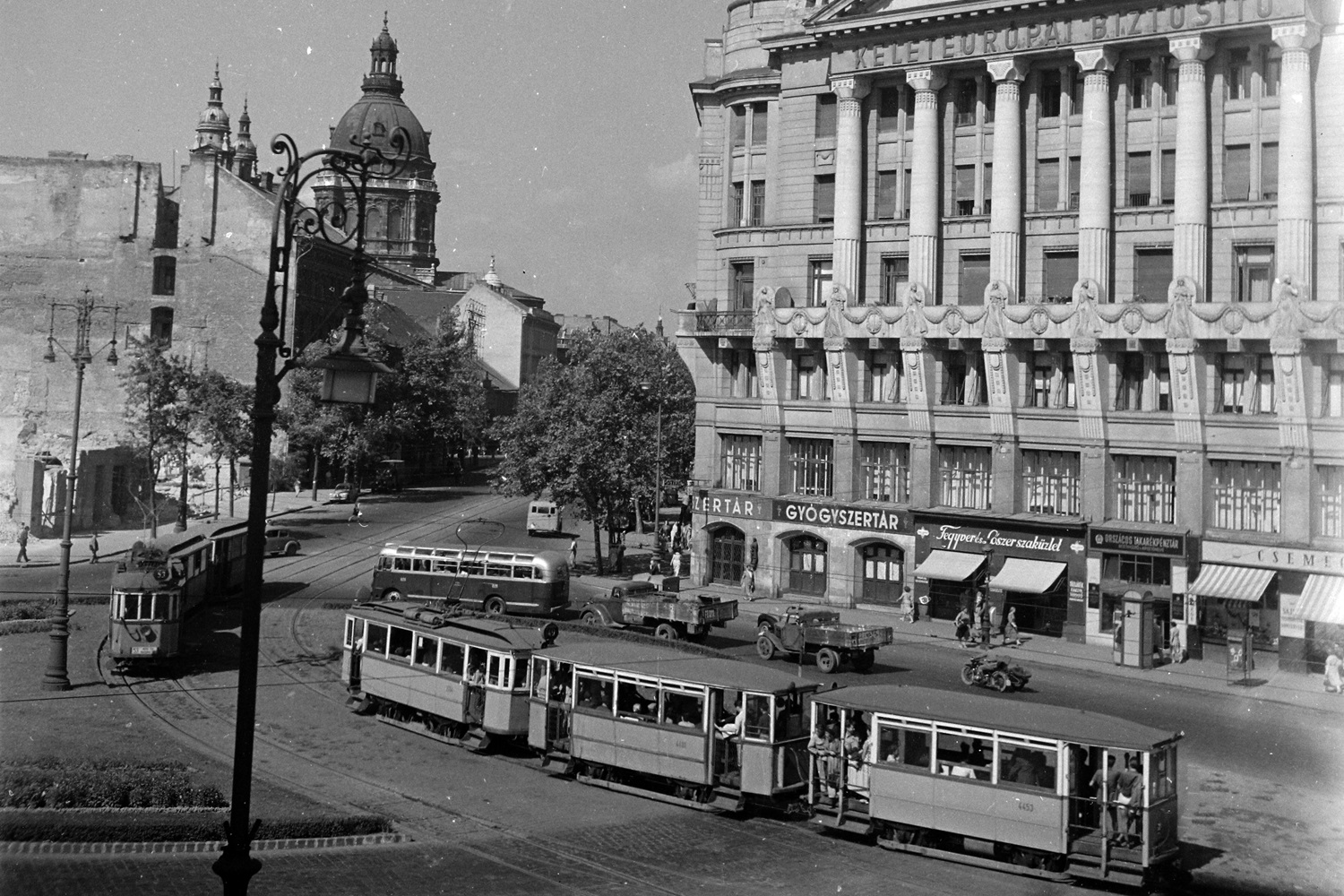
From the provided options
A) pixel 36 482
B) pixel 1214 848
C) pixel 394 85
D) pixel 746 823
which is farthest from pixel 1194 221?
pixel 394 85

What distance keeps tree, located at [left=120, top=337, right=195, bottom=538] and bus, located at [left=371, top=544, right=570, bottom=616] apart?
1998 centimetres

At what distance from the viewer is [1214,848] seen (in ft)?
70.2

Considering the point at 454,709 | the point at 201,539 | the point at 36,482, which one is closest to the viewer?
the point at 454,709

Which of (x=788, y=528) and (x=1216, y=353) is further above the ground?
(x=1216, y=353)

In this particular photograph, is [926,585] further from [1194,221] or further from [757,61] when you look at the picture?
[757,61]

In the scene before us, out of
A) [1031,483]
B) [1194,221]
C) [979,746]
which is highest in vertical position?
[1194,221]

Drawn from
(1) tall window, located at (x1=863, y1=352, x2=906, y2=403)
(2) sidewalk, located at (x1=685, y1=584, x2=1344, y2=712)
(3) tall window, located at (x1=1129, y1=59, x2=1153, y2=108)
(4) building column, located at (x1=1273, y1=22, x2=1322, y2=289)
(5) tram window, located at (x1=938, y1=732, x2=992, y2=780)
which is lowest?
(2) sidewalk, located at (x1=685, y1=584, x2=1344, y2=712)

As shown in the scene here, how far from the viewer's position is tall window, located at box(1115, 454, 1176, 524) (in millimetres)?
42188

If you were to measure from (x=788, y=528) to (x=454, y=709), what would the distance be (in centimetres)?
2532

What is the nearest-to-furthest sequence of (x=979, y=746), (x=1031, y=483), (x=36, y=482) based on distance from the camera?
(x=979, y=746) → (x=1031, y=483) → (x=36, y=482)

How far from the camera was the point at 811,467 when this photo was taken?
166ft

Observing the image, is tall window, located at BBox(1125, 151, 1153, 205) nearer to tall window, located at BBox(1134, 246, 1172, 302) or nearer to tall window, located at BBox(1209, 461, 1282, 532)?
tall window, located at BBox(1134, 246, 1172, 302)

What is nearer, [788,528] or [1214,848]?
[1214,848]

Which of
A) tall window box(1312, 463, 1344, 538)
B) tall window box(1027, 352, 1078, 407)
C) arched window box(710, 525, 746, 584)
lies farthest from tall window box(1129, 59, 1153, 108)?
arched window box(710, 525, 746, 584)
